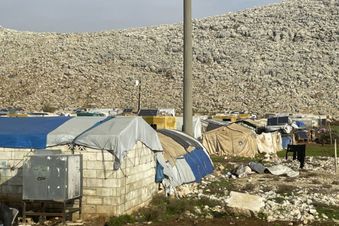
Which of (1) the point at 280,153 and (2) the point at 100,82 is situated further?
(2) the point at 100,82

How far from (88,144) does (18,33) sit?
91.9 m

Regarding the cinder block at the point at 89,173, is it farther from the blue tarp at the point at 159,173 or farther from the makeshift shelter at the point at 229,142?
the makeshift shelter at the point at 229,142

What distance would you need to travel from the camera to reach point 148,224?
1270cm

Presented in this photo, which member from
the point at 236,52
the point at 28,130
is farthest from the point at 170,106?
the point at 28,130

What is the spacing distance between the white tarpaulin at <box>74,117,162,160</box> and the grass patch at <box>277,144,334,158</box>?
660 inches

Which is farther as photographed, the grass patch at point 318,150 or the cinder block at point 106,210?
the grass patch at point 318,150

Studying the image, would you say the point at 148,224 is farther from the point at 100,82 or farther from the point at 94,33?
the point at 94,33

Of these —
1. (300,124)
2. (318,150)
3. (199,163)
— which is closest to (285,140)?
(318,150)

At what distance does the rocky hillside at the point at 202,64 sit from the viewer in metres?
64.9

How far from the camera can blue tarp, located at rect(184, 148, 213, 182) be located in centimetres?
1897

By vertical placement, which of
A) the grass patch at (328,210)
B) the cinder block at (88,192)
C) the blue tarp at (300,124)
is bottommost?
the grass patch at (328,210)

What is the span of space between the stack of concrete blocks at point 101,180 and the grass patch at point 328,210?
14.3 ft

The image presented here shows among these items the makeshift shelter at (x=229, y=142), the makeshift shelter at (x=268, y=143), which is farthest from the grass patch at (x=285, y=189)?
the makeshift shelter at (x=268, y=143)

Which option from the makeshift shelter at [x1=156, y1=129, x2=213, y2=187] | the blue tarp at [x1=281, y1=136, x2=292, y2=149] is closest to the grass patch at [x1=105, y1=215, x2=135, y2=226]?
the makeshift shelter at [x1=156, y1=129, x2=213, y2=187]
